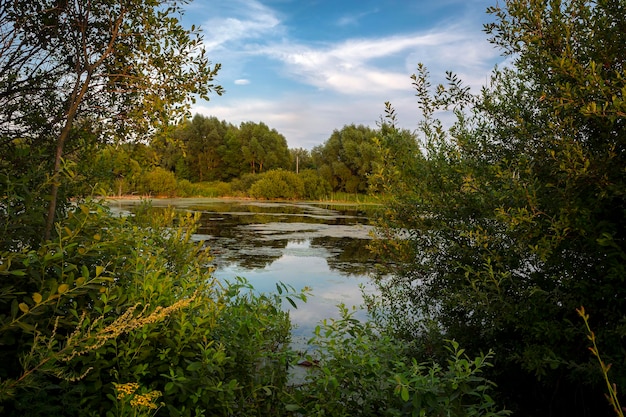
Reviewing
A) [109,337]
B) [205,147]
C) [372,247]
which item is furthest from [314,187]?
[109,337]

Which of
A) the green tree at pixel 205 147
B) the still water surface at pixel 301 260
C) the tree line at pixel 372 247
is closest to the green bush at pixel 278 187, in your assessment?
the green tree at pixel 205 147

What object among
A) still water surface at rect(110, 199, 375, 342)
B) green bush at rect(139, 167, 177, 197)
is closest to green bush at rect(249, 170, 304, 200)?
green bush at rect(139, 167, 177, 197)

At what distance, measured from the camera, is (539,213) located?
9.82 ft

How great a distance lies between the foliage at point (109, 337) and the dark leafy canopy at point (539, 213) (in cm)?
201

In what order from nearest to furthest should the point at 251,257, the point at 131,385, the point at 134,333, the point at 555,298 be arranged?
the point at 131,385, the point at 134,333, the point at 555,298, the point at 251,257

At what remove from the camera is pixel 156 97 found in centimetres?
331

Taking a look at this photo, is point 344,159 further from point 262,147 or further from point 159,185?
point 159,185

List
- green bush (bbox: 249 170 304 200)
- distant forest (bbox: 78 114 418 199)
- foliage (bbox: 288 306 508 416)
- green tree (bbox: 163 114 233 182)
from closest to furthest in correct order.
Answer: foliage (bbox: 288 306 508 416) < distant forest (bbox: 78 114 418 199) < green bush (bbox: 249 170 304 200) < green tree (bbox: 163 114 233 182)

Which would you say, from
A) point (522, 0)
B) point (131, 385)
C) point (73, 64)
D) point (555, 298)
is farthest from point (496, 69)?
point (131, 385)

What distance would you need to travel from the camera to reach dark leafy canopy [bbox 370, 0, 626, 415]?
288cm

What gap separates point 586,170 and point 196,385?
2.73 meters

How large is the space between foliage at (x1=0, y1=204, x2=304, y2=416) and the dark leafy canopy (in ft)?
6.60

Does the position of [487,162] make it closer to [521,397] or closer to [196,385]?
[521,397]

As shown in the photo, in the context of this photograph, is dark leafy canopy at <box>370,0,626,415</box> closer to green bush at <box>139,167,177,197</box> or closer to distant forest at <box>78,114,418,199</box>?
distant forest at <box>78,114,418,199</box>
